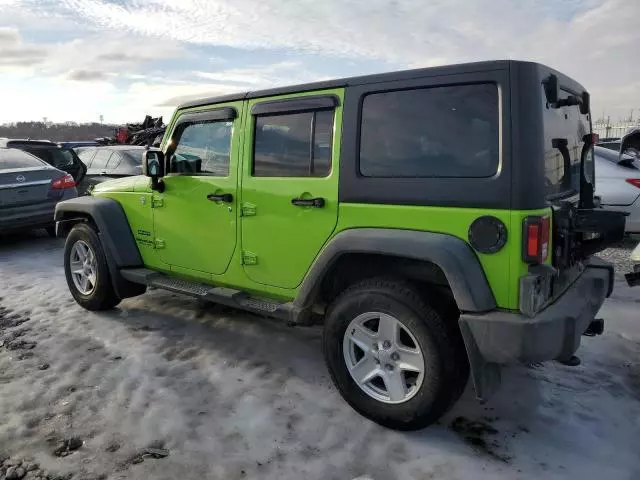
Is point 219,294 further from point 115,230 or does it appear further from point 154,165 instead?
point 115,230

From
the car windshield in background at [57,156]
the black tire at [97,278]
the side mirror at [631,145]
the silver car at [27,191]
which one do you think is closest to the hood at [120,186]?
the black tire at [97,278]

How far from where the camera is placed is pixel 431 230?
2.77 meters

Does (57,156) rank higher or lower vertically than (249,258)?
higher

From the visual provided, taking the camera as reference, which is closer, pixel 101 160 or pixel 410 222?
pixel 410 222

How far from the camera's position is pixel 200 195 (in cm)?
399

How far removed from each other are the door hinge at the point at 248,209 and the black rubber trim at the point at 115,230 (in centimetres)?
156

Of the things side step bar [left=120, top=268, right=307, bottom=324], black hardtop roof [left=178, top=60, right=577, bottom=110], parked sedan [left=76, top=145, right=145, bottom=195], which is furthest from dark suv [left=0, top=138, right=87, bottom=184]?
black hardtop roof [left=178, top=60, right=577, bottom=110]

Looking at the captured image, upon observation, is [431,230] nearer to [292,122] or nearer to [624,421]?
[292,122]

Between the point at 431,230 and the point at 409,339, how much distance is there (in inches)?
26.9

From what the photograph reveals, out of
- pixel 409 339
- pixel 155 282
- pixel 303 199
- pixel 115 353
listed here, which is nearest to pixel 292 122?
pixel 303 199

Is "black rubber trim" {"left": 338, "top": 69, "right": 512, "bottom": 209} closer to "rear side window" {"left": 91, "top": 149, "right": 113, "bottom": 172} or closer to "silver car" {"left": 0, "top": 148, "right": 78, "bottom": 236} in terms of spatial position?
"silver car" {"left": 0, "top": 148, "right": 78, "bottom": 236}

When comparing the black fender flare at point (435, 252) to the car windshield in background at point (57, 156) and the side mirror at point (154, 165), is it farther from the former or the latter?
the car windshield in background at point (57, 156)

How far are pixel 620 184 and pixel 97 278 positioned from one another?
6434 millimetres

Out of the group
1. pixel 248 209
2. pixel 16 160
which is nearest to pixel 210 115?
pixel 248 209
